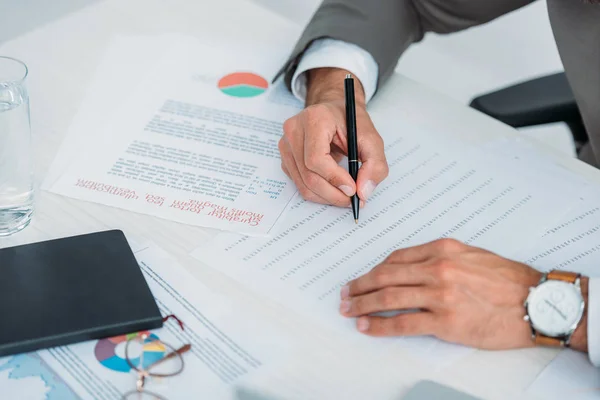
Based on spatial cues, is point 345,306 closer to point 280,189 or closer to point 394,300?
point 394,300

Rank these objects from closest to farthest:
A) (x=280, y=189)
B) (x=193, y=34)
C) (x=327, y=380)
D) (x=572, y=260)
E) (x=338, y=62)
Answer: (x=327, y=380) → (x=572, y=260) → (x=280, y=189) → (x=338, y=62) → (x=193, y=34)

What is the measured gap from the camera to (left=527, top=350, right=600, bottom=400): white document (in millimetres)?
742

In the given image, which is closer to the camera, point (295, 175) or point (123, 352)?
point (123, 352)

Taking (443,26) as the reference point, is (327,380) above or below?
below

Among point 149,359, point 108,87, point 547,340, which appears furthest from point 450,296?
point 108,87

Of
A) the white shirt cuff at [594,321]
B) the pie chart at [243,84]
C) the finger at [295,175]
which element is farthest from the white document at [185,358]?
the pie chart at [243,84]

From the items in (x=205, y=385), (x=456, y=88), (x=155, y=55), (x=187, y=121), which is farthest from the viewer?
(x=456, y=88)

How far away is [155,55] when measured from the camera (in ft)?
4.09

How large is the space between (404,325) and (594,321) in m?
0.20

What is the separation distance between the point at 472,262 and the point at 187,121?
0.49 m

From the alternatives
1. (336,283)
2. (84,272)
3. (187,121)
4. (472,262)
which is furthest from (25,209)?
(472,262)

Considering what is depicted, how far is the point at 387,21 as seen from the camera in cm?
123

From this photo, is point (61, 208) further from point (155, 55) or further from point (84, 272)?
point (155, 55)

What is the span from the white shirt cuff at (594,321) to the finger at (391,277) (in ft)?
0.56
